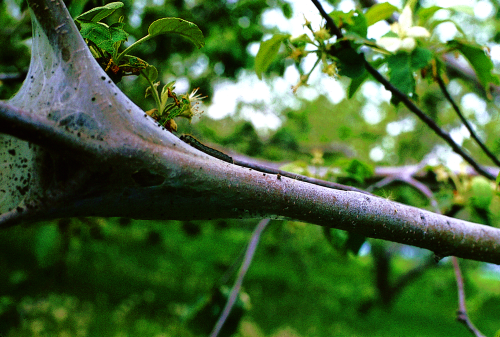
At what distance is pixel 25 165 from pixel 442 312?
16304 mm

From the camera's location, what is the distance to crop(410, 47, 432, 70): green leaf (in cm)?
143

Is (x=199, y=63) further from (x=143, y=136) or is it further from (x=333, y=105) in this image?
(x=333, y=105)

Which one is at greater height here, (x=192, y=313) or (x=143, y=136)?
(x=143, y=136)

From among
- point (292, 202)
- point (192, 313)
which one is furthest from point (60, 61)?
point (192, 313)

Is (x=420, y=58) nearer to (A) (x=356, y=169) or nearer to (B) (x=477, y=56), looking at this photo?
(B) (x=477, y=56)

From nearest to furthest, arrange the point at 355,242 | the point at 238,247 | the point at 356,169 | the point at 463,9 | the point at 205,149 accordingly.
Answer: the point at 205,149 < the point at 463,9 < the point at 355,242 < the point at 356,169 < the point at 238,247

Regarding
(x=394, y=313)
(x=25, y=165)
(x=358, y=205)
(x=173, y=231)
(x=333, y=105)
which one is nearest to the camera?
(x=25, y=165)

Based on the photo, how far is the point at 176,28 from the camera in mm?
1094

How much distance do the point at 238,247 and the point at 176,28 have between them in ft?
50.7

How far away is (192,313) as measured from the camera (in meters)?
2.64

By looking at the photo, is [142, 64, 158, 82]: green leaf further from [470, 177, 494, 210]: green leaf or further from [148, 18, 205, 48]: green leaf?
[470, 177, 494, 210]: green leaf

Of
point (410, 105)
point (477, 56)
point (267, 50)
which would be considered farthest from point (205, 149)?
point (477, 56)

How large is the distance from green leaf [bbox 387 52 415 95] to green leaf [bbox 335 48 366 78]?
14 centimetres

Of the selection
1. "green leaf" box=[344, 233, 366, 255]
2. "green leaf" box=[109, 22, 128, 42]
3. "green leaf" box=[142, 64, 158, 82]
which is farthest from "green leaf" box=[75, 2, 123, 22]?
"green leaf" box=[344, 233, 366, 255]
